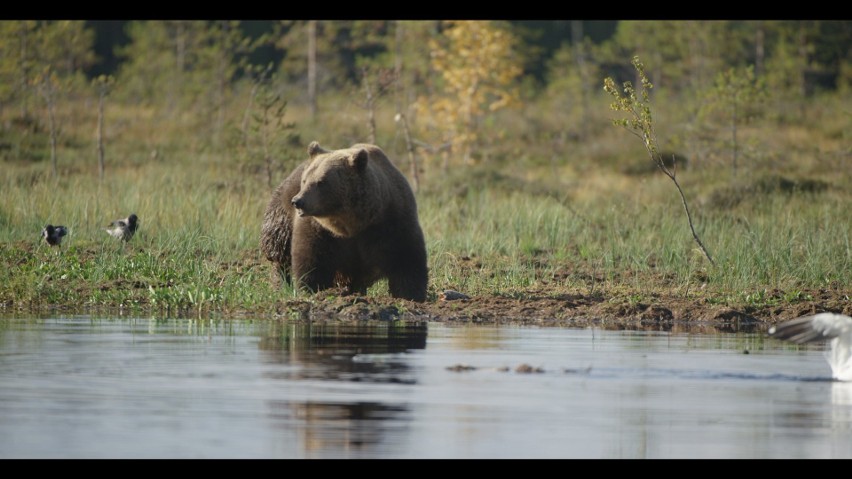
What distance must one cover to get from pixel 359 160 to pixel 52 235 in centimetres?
429

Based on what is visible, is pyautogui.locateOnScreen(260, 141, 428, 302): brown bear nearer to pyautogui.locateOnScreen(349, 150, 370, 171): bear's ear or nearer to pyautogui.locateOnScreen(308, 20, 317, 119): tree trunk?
pyautogui.locateOnScreen(349, 150, 370, 171): bear's ear

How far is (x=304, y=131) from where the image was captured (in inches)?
1362

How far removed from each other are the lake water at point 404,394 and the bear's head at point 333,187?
51.0 inches

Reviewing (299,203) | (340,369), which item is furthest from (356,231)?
(340,369)

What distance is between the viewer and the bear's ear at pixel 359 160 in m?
12.1

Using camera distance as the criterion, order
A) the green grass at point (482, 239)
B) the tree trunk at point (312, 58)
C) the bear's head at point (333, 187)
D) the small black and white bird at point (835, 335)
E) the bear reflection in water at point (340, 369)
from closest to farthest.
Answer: the bear reflection in water at point (340, 369), the small black and white bird at point (835, 335), the bear's head at point (333, 187), the green grass at point (482, 239), the tree trunk at point (312, 58)

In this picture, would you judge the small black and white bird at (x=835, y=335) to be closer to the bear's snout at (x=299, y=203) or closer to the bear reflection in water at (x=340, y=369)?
the bear reflection in water at (x=340, y=369)

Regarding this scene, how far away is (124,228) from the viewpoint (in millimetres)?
15555

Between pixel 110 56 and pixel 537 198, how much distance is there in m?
32.2

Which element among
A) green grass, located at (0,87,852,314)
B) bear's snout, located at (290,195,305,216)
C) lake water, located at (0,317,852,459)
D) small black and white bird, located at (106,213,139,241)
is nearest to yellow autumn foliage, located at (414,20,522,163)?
green grass, located at (0,87,852,314)

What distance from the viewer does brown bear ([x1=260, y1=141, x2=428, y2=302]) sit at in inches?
472

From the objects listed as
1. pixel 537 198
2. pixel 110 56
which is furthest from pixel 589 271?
pixel 110 56

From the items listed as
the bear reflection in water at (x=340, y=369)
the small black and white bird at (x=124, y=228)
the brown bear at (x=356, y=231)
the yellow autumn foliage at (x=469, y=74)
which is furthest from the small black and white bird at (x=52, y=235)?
the yellow autumn foliage at (x=469, y=74)
